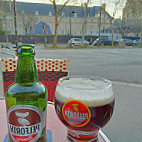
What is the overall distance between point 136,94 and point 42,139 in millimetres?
2970

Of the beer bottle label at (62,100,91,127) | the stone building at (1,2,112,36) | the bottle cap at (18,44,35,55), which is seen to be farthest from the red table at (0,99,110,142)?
the stone building at (1,2,112,36)

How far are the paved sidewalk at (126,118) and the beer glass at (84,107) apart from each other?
4.64 ft

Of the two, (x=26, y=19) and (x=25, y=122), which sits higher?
(x=26, y=19)

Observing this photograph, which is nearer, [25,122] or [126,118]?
[25,122]

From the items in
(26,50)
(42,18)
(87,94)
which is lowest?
(87,94)

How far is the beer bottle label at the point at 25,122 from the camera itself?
710 millimetres

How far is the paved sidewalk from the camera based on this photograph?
79.9 inches

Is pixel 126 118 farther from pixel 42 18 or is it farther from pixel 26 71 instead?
pixel 42 18

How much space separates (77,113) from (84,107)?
0.04 metres

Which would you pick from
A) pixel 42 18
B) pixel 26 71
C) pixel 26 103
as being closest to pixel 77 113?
pixel 26 103

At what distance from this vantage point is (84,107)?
66 cm

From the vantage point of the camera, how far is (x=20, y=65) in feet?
2.68

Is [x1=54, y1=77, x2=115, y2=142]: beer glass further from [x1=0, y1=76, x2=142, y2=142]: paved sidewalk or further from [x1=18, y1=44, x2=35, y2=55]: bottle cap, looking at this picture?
[x1=0, y1=76, x2=142, y2=142]: paved sidewalk

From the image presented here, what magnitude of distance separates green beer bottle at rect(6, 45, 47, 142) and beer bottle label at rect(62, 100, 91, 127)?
14cm
